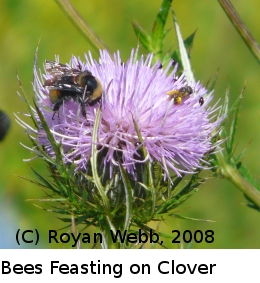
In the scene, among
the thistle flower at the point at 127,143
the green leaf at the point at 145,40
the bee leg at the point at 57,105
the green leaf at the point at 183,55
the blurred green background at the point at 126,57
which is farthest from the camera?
the blurred green background at the point at 126,57

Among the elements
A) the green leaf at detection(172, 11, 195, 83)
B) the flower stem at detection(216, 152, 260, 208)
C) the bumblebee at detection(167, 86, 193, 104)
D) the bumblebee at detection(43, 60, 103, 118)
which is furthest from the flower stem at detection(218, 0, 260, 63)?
the bumblebee at detection(43, 60, 103, 118)

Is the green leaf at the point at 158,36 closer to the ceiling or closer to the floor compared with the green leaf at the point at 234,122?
closer to the ceiling

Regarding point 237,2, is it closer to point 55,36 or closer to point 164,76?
point 55,36

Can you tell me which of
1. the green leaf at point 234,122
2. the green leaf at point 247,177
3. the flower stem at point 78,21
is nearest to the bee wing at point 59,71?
the flower stem at point 78,21

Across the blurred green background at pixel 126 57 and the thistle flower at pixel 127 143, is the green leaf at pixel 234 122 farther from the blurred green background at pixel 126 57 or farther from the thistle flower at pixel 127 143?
the blurred green background at pixel 126 57

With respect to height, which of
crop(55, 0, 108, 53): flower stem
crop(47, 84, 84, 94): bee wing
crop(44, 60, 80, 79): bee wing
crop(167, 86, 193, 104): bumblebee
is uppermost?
crop(55, 0, 108, 53): flower stem

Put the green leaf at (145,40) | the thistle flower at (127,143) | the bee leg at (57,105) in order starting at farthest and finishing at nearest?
the green leaf at (145,40)
the bee leg at (57,105)
the thistle flower at (127,143)

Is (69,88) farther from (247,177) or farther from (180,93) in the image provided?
(247,177)

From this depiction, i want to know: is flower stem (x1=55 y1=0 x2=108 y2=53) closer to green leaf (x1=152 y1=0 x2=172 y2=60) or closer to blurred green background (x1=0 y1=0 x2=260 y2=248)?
green leaf (x1=152 y1=0 x2=172 y2=60)
